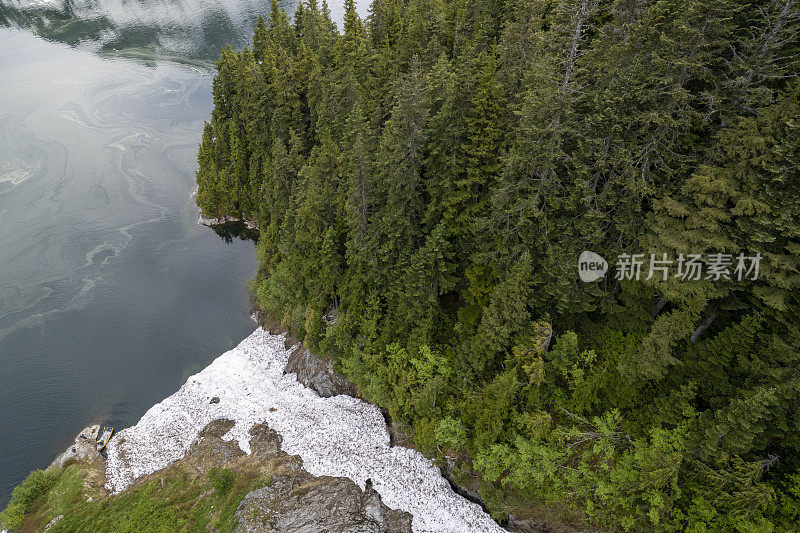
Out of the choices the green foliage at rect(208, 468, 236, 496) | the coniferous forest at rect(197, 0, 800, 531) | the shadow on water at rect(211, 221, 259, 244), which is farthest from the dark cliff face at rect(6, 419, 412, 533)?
the shadow on water at rect(211, 221, 259, 244)

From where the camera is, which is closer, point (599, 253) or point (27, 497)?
point (599, 253)

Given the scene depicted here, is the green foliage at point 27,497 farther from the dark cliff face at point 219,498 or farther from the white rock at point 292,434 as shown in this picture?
the white rock at point 292,434

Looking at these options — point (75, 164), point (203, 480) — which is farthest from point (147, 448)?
point (75, 164)

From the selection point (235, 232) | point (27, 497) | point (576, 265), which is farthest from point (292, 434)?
point (235, 232)

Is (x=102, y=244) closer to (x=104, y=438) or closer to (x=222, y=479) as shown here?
(x=104, y=438)

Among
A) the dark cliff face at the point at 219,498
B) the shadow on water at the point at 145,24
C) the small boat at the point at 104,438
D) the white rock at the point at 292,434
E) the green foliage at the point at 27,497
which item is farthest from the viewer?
the shadow on water at the point at 145,24

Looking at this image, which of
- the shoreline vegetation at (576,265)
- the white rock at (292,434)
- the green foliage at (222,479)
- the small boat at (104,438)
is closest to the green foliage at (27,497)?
the shoreline vegetation at (576,265)

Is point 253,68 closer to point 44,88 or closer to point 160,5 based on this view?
point 44,88

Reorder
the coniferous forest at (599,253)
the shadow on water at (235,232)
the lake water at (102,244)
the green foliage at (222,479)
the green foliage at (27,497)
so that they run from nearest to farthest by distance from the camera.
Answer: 1. the coniferous forest at (599,253)
2. the green foliage at (222,479)
3. the green foliage at (27,497)
4. the lake water at (102,244)
5. the shadow on water at (235,232)
